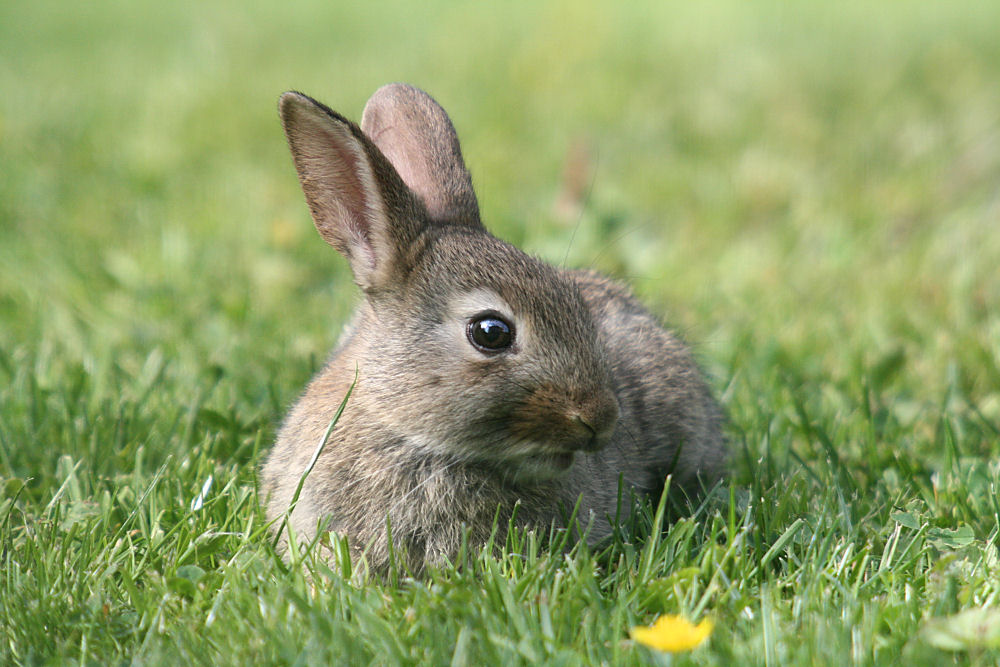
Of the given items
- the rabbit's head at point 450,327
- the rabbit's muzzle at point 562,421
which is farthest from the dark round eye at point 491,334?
the rabbit's muzzle at point 562,421

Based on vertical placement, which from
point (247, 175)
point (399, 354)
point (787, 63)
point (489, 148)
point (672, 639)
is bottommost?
point (672, 639)

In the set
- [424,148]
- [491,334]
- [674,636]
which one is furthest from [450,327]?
[674,636]

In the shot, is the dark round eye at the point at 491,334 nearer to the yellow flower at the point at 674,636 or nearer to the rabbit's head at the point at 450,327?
the rabbit's head at the point at 450,327

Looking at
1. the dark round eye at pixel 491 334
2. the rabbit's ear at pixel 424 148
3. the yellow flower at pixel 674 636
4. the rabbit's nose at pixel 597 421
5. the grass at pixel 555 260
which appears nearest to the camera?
the yellow flower at pixel 674 636

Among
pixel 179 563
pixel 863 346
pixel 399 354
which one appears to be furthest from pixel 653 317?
pixel 179 563

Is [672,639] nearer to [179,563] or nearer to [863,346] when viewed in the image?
[179,563]

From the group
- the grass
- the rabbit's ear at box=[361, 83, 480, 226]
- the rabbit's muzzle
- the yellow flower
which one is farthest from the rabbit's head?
the yellow flower
